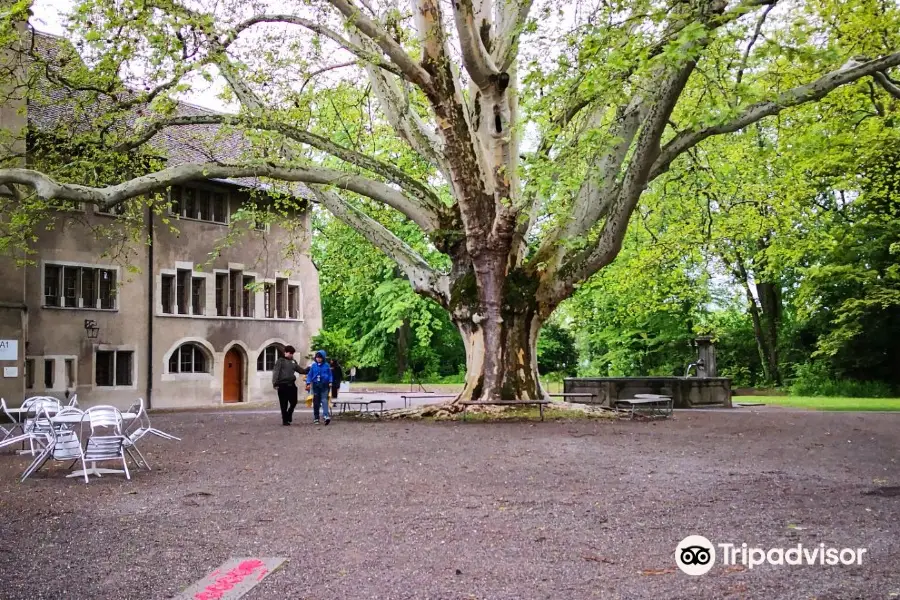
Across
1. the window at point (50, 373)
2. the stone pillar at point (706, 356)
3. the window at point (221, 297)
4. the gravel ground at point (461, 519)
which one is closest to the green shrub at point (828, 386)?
the stone pillar at point (706, 356)

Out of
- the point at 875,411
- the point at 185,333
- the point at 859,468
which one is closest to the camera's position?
the point at 859,468

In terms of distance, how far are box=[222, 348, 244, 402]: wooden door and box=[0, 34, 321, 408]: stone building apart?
0.06m

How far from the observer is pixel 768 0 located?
1376 centimetres

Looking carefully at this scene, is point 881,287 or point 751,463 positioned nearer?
point 751,463

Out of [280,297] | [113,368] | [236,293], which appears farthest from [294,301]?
[113,368]

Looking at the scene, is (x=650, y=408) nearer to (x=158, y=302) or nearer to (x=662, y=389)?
(x=662, y=389)

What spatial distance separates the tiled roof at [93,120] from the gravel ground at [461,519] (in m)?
8.41

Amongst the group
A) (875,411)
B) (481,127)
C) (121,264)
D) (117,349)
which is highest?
(481,127)

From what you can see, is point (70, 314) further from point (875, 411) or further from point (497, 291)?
point (875, 411)

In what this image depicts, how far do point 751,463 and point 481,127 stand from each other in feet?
38.7

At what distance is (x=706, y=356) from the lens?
3128cm

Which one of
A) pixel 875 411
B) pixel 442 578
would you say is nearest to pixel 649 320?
pixel 875 411

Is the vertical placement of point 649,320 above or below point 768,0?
below

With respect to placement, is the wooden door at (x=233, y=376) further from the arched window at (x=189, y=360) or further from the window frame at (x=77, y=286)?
the window frame at (x=77, y=286)
